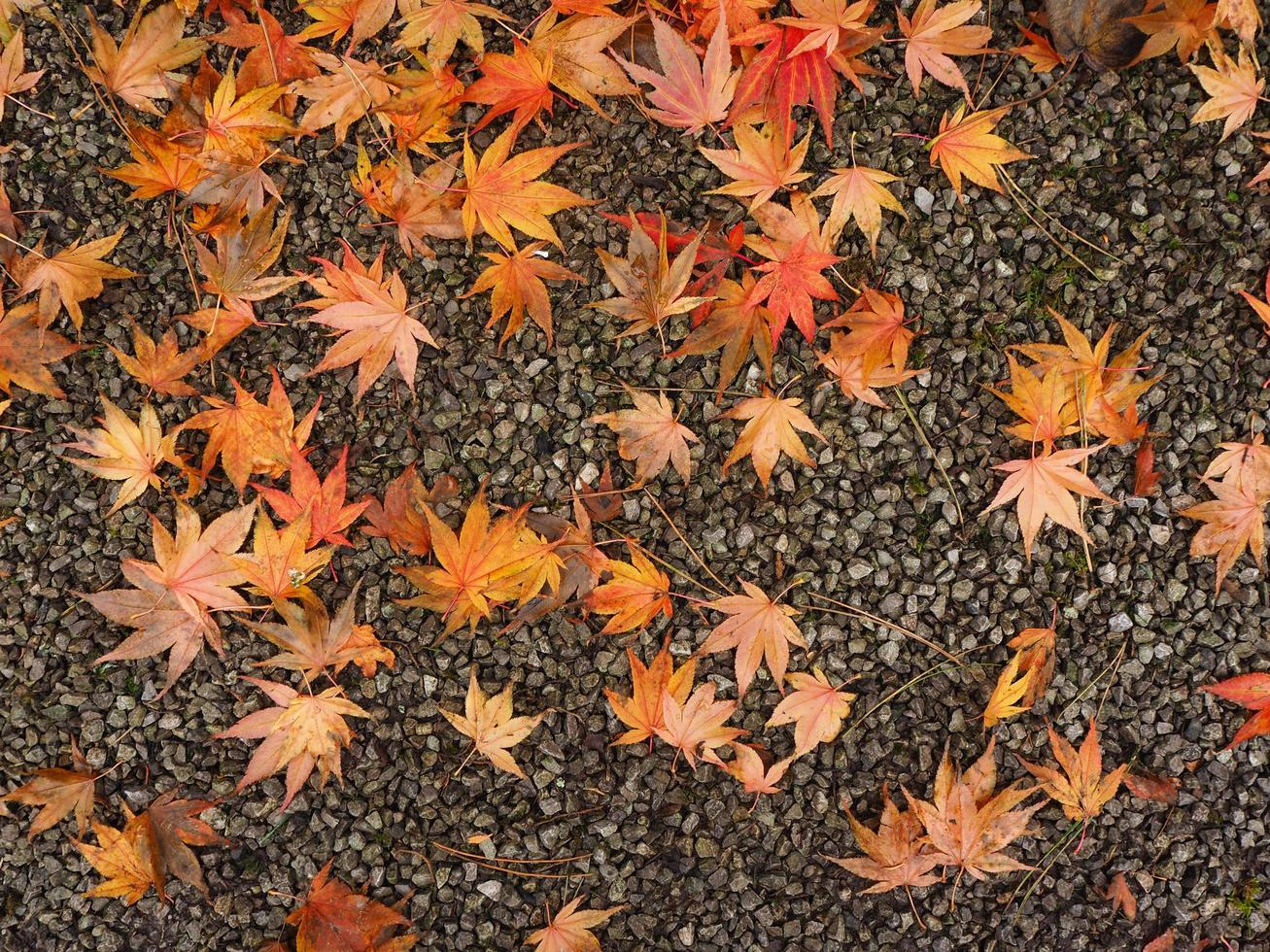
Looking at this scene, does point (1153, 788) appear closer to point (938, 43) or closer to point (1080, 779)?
point (1080, 779)

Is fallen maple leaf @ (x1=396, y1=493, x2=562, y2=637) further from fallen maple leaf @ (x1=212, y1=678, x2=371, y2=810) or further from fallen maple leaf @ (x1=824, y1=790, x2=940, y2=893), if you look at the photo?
fallen maple leaf @ (x1=824, y1=790, x2=940, y2=893)

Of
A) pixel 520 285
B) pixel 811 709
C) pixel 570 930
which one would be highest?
pixel 520 285

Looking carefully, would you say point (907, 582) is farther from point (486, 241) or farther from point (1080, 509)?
point (486, 241)

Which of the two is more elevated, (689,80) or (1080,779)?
(689,80)

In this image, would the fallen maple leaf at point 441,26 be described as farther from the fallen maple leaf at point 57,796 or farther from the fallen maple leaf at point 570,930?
the fallen maple leaf at point 570,930

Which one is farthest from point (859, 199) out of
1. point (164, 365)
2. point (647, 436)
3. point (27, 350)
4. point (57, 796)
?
point (57, 796)

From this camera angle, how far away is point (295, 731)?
188 cm

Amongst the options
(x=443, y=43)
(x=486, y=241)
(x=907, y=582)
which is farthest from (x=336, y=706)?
(x=443, y=43)

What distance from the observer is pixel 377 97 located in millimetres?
1927

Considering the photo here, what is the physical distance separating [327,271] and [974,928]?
1922mm

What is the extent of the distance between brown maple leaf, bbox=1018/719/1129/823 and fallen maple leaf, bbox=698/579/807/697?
56 cm

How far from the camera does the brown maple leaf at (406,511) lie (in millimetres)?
1900

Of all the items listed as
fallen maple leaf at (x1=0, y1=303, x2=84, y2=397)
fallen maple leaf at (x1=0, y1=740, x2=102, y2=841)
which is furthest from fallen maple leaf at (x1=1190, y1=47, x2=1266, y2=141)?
fallen maple leaf at (x1=0, y1=740, x2=102, y2=841)

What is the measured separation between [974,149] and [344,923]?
2.09 meters
